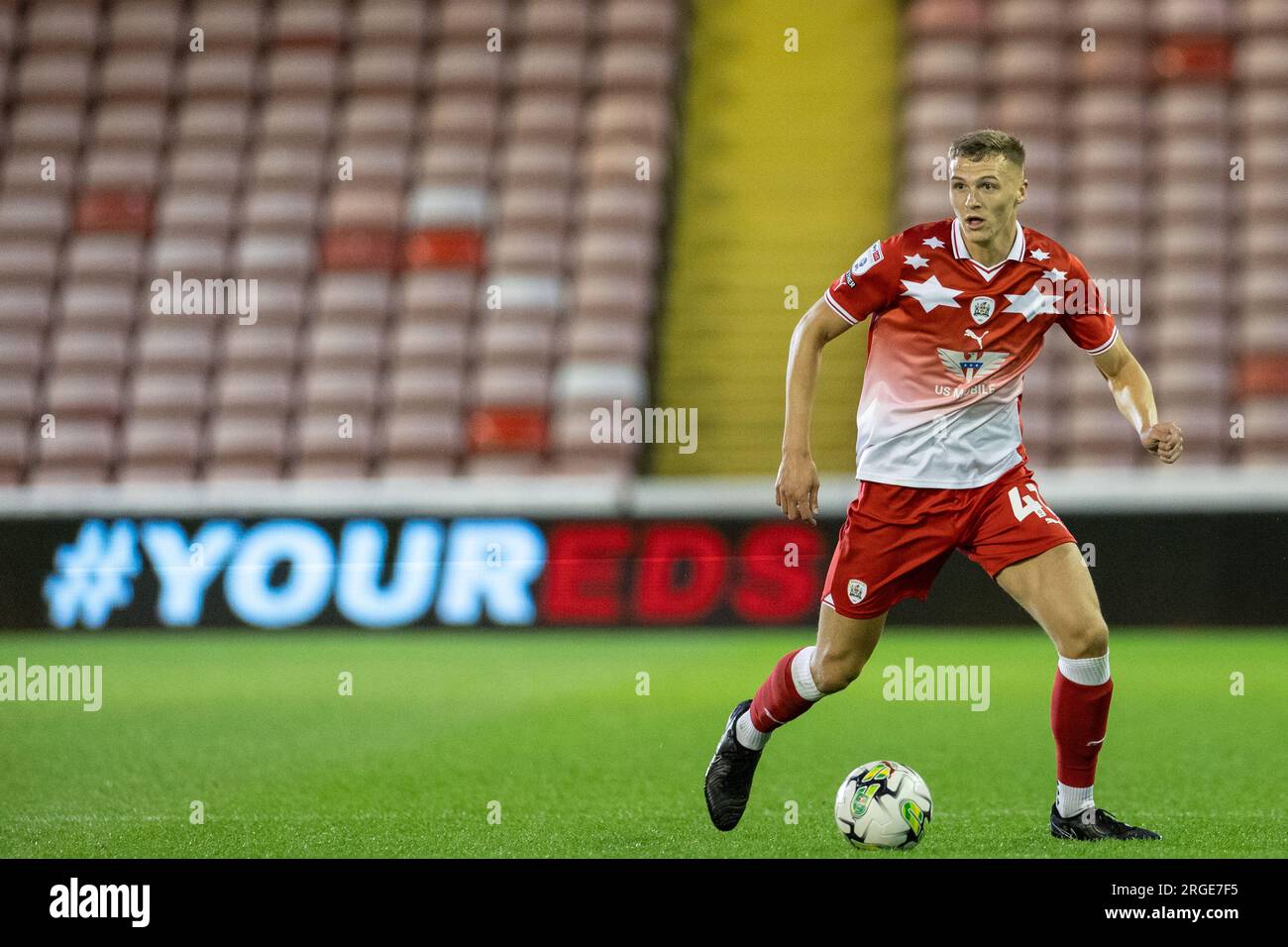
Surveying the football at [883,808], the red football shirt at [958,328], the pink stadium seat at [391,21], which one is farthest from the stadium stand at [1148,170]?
the football at [883,808]

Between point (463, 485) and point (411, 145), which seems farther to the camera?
point (411, 145)

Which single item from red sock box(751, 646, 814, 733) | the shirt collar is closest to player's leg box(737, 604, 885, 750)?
red sock box(751, 646, 814, 733)

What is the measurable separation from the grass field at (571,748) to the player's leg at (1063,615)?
115mm

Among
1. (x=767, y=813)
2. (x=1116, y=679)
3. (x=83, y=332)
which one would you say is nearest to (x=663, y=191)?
(x=83, y=332)

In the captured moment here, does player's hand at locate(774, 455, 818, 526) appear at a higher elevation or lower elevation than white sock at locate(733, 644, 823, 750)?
higher

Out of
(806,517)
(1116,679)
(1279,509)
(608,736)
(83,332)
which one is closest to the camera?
(806,517)

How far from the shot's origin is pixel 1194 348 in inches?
413

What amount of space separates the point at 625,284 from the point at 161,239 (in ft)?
11.1

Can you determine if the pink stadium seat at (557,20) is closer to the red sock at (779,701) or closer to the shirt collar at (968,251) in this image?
the shirt collar at (968,251)

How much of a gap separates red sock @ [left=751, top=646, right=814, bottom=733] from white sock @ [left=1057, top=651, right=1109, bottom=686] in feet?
2.08

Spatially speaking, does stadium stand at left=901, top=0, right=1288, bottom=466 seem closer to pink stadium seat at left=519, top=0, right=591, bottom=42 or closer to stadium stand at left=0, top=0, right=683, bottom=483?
stadium stand at left=0, top=0, right=683, bottom=483

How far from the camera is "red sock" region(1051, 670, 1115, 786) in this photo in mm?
3885

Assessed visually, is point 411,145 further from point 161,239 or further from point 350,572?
point 350,572

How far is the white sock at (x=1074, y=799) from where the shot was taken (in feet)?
12.9
